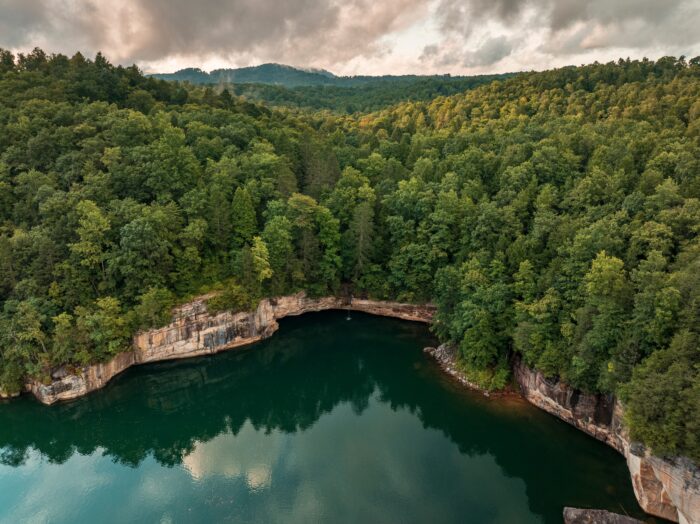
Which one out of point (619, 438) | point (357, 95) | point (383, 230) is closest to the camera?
point (619, 438)

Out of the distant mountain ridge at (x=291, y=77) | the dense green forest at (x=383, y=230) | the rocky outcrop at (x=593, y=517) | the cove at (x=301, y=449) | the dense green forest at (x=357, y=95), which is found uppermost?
the distant mountain ridge at (x=291, y=77)

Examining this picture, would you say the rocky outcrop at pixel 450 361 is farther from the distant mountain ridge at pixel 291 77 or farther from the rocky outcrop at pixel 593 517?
the distant mountain ridge at pixel 291 77

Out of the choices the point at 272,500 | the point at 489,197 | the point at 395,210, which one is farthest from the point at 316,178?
the point at 272,500

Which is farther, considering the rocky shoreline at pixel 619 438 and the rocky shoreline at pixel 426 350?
the rocky shoreline at pixel 426 350

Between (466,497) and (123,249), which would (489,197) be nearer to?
(466,497)

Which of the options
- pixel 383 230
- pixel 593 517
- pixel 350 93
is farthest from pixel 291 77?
pixel 593 517

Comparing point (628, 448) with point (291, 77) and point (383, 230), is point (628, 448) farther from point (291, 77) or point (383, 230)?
point (291, 77)

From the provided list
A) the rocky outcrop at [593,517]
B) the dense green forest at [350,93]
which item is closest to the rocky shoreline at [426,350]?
the rocky outcrop at [593,517]
